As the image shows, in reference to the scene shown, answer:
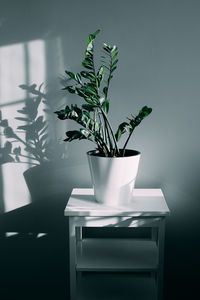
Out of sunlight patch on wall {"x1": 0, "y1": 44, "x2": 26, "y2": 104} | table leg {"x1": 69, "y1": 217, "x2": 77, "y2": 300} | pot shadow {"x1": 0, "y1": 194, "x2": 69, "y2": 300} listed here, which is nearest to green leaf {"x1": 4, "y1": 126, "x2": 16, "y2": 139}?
sunlight patch on wall {"x1": 0, "y1": 44, "x2": 26, "y2": 104}

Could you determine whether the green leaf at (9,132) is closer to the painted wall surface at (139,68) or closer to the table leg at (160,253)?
the painted wall surface at (139,68)

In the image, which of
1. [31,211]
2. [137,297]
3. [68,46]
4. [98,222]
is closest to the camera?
[98,222]

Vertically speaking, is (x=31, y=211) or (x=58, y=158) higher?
(x=58, y=158)

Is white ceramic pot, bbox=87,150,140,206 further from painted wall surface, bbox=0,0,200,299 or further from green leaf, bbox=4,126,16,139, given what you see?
green leaf, bbox=4,126,16,139

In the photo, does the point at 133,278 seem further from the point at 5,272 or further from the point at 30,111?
the point at 30,111

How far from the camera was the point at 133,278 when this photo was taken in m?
2.05

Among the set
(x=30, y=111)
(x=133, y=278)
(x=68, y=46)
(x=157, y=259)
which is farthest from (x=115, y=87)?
(x=133, y=278)

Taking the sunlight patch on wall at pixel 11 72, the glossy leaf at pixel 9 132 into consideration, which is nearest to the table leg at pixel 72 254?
the glossy leaf at pixel 9 132

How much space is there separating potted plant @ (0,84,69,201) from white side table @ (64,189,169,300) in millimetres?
186

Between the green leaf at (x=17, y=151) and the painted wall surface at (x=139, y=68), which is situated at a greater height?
the painted wall surface at (x=139, y=68)

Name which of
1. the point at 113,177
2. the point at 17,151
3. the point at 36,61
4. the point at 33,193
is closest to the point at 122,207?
the point at 113,177

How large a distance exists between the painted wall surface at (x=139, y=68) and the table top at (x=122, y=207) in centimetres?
20

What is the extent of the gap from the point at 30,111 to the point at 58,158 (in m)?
0.31

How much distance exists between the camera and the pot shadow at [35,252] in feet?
7.03
